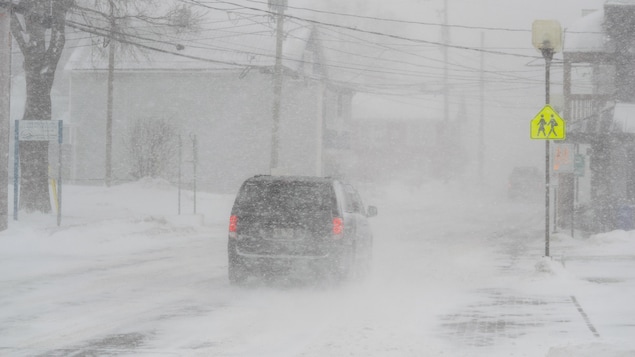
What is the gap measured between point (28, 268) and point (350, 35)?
61.1 meters

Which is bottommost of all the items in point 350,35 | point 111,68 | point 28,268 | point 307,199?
point 28,268

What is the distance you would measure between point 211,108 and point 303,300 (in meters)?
34.8

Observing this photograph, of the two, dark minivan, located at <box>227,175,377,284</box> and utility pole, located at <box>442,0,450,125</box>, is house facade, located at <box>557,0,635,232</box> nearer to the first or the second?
dark minivan, located at <box>227,175,377,284</box>

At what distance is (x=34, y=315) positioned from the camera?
33.3ft

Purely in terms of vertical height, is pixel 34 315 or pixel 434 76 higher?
pixel 434 76

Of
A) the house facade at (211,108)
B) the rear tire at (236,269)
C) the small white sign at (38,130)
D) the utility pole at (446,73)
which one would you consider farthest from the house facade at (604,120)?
the utility pole at (446,73)

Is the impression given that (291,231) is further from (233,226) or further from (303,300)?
(303,300)

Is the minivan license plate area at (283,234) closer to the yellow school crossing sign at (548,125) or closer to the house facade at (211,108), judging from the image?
the yellow school crossing sign at (548,125)

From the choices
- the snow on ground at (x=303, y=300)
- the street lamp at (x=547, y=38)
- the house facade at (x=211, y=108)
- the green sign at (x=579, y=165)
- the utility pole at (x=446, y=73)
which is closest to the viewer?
the snow on ground at (x=303, y=300)

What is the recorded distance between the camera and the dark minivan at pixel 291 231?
12812mm

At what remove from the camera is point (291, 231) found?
1289 cm

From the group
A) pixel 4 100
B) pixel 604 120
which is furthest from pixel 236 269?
pixel 604 120

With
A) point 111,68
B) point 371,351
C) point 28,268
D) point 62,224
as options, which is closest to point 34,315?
point 371,351

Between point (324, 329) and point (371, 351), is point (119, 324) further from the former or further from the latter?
point (371, 351)
